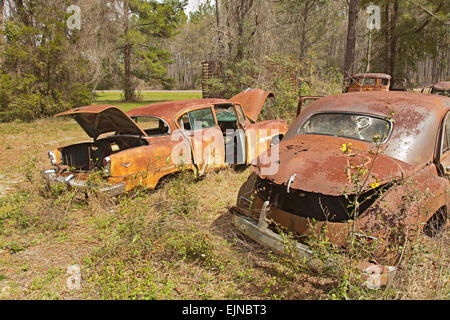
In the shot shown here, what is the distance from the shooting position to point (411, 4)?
19.8 metres

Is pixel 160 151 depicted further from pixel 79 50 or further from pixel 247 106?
pixel 79 50

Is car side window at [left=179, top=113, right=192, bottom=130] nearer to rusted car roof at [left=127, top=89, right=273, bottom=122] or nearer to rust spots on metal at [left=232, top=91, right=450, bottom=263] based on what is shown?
rusted car roof at [left=127, top=89, right=273, bottom=122]

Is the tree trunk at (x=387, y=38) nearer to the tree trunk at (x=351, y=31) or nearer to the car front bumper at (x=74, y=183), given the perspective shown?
the tree trunk at (x=351, y=31)

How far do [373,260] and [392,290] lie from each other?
0.85ft

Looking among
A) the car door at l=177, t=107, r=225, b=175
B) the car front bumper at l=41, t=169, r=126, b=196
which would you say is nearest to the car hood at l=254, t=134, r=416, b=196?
the car door at l=177, t=107, r=225, b=175

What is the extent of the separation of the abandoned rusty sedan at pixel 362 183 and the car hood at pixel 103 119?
2.37 meters

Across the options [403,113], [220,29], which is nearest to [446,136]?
[403,113]

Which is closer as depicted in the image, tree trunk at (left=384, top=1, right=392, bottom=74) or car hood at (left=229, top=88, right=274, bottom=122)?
car hood at (left=229, top=88, right=274, bottom=122)

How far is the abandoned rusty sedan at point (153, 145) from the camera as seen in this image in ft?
15.9

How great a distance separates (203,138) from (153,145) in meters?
1.02

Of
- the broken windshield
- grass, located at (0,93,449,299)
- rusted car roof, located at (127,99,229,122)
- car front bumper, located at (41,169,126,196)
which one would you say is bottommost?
grass, located at (0,93,449,299)

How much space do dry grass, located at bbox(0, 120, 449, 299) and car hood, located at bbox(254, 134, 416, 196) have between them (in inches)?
28.3

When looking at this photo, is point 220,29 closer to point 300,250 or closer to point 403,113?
point 403,113

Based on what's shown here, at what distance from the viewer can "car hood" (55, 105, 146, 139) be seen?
499 centimetres
